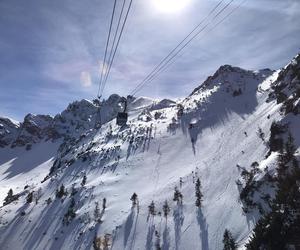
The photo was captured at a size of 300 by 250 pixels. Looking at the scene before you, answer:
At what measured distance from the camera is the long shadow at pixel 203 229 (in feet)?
124

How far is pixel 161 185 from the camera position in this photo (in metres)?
59.2

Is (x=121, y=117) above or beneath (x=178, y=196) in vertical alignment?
beneath

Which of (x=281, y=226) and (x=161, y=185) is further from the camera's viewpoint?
(x=161, y=185)

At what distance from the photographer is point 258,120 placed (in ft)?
217

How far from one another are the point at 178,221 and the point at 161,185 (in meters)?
14.2

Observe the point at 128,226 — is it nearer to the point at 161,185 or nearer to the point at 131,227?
the point at 131,227

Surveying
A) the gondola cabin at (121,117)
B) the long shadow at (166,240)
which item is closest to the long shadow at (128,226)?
the long shadow at (166,240)

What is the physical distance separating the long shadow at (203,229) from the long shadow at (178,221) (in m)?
2.97

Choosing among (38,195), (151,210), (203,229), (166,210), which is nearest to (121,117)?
(203,229)

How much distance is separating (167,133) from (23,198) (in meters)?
42.6

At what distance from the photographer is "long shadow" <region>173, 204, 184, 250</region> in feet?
135

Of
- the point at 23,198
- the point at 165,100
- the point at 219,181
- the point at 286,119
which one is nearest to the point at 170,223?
the point at 219,181

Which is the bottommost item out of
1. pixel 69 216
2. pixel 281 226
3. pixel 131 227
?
pixel 281 226

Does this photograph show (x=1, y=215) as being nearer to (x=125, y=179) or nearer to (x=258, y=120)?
(x=125, y=179)
